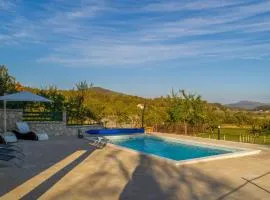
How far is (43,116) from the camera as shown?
20.6 m

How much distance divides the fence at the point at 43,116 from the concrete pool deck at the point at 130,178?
833 centimetres

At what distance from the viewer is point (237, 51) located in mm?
29000

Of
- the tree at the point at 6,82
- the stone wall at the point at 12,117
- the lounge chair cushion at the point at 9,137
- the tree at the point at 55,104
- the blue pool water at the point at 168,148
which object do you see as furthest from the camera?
the tree at the point at 6,82

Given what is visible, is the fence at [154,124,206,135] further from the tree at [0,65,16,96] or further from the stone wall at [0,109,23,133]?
the tree at [0,65,16,96]

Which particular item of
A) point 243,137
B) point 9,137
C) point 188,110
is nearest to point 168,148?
point 243,137

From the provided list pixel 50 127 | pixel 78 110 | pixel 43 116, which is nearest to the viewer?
pixel 50 127

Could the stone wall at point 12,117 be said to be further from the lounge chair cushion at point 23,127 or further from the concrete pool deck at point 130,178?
the concrete pool deck at point 130,178

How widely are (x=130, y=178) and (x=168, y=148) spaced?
8.78 metres

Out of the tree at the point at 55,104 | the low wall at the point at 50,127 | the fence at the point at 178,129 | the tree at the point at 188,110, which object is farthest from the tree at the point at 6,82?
the tree at the point at 188,110

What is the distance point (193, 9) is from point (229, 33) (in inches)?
181

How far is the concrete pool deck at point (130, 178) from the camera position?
7.30 metres

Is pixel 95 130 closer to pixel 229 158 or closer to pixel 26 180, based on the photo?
pixel 229 158

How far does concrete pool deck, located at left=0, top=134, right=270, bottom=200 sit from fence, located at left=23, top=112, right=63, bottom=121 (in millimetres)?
8329

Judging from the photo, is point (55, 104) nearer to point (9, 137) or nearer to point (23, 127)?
point (23, 127)
